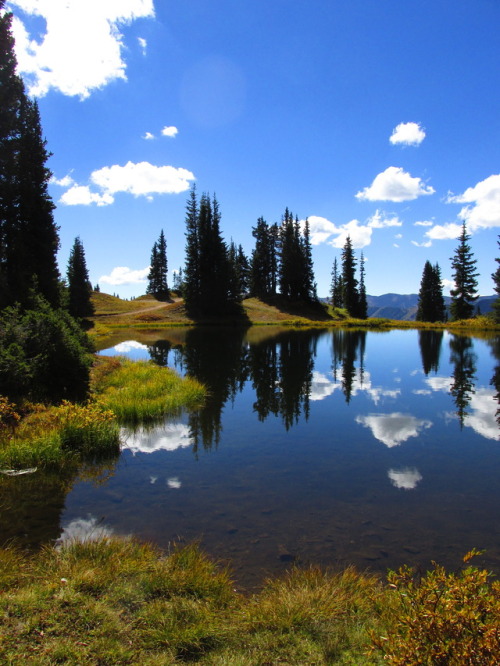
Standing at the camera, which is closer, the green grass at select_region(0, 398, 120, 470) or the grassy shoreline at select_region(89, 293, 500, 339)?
the green grass at select_region(0, 398, 120, 470)

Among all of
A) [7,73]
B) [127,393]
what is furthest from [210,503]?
[7,73]

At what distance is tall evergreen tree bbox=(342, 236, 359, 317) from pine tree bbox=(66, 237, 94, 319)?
A: 2374 inches

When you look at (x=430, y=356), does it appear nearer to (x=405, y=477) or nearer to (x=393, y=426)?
(x=393, y=426)

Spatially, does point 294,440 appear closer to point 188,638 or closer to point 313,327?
point 188,638

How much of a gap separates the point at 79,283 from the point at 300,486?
80556mm

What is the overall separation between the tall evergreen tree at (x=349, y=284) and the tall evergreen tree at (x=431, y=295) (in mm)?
17030

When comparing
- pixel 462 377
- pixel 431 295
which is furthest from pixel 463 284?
pixel 462 377

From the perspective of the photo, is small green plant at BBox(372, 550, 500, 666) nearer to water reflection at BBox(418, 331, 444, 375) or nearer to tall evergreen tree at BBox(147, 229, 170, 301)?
water reflection at BBox(418, 331, 444, 375)

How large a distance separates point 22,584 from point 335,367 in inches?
1035

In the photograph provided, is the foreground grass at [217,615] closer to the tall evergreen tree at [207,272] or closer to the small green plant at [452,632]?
the small green plant at [452,632]

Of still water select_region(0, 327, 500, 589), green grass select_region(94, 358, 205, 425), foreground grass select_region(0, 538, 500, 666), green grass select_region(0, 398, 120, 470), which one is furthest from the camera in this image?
green grass select_region(94, 358, 205, 425)

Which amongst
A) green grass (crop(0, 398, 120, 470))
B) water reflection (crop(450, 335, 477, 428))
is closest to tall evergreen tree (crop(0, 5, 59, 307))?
green grass (crop(0, 398, 120, 470))

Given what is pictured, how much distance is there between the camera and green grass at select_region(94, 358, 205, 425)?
14.7m

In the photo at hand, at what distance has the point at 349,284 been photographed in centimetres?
10025
